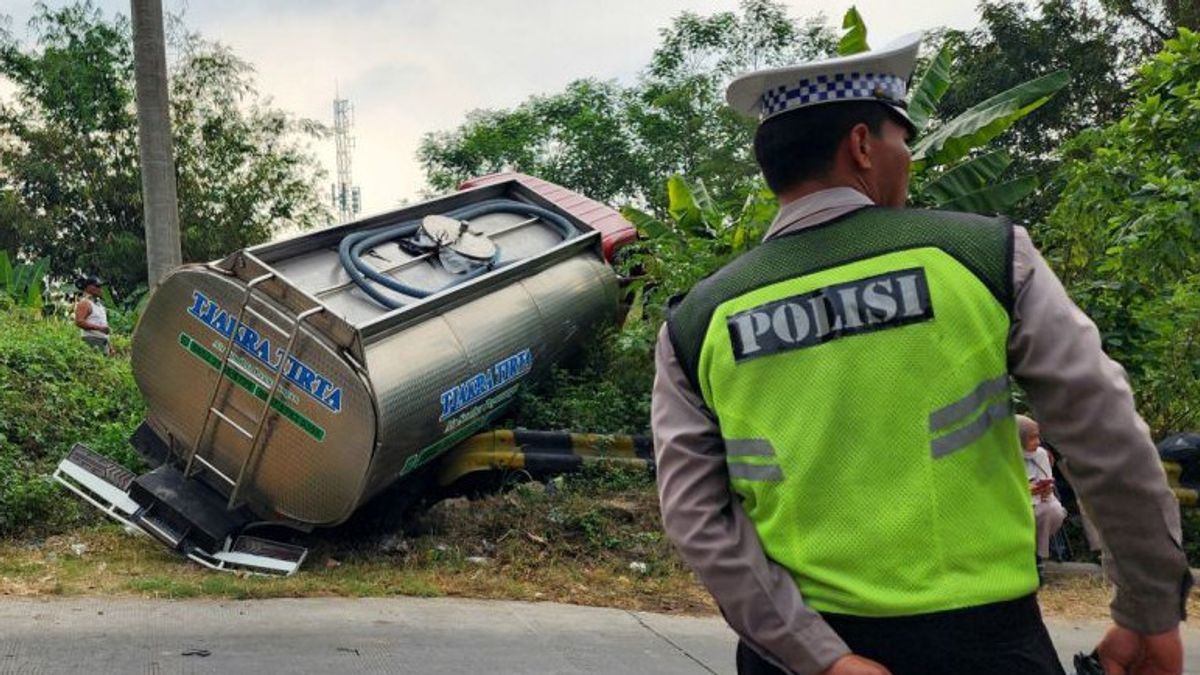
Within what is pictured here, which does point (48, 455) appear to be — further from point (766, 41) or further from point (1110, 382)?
point (766, 41)

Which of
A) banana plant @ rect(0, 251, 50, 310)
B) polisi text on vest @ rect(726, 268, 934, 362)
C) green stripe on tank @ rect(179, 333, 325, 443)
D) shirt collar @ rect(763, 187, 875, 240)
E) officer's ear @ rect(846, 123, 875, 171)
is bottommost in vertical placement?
banana plant @ rect(0, 251, 50, 310)

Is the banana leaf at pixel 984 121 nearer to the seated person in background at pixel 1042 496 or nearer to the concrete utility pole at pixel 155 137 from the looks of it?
the seated person in background at pixel 1042 496

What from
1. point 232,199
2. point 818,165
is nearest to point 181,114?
point 232,199

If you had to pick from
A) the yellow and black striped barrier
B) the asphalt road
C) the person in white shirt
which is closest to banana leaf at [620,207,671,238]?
the yellow and black striped barrier

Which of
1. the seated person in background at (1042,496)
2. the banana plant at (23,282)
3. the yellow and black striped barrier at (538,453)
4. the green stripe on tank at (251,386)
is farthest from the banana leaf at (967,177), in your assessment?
the banana plant at (23,282)

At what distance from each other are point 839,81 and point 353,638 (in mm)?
4049

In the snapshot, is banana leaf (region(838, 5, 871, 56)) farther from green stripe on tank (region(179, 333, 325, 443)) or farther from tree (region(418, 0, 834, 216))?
tree (region(418, 0, 834, 216))

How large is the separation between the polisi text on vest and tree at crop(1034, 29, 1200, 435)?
605 centimetres

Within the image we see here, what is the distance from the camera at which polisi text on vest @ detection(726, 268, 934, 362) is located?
170 cm

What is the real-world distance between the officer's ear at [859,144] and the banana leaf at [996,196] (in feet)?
18.5

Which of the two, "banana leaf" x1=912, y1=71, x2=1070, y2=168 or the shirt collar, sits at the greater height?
the shirt collar

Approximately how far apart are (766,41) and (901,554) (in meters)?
23.2

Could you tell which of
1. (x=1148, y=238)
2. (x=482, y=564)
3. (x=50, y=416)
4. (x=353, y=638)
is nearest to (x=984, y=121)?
(x=1148, y=238)

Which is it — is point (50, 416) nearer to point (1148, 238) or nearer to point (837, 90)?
point (1148, 238)
